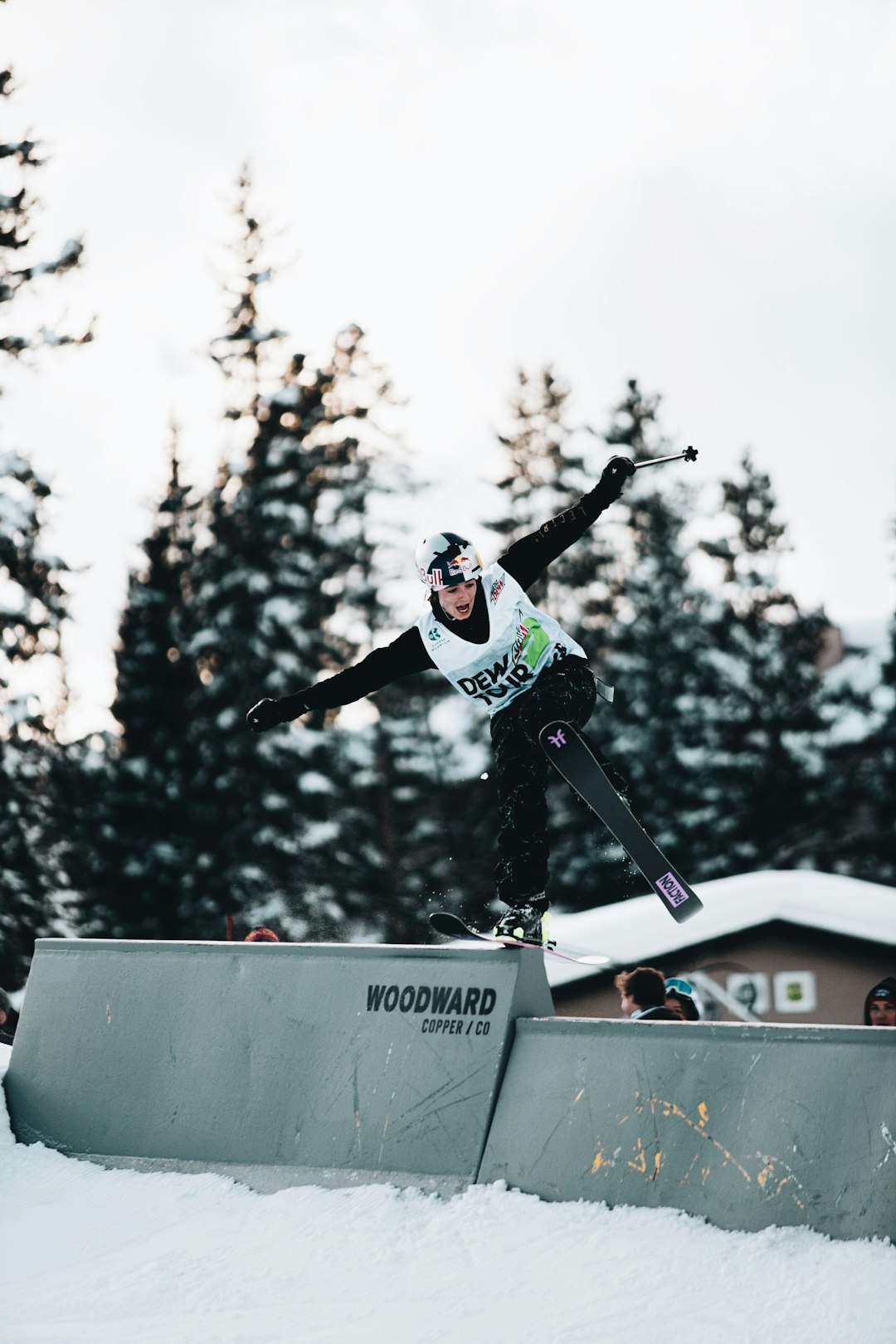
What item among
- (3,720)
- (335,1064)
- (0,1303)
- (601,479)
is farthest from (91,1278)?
(3,720)

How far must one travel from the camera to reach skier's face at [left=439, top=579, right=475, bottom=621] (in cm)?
604

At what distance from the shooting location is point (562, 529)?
6.17 meters

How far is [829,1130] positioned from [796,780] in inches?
1165

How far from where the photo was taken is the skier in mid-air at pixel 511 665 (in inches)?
238

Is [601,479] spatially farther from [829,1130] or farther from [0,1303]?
[0,1303]

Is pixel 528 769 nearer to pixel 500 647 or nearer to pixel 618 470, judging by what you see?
pixel 500 647

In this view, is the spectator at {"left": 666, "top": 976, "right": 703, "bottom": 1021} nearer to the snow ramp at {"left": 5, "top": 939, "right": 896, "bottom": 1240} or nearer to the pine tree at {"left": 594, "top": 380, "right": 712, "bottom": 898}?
the snow ramp at {"left": 5, "top": 939, "right": 896, "bottom": 1240}

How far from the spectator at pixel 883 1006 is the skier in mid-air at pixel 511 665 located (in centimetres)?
169

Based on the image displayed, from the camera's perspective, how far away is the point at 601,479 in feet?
19.8

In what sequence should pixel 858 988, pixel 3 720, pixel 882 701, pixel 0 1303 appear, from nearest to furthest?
pixel 0 1303 < pixel 858 988 < pixel 3 720 < pixel 882 701

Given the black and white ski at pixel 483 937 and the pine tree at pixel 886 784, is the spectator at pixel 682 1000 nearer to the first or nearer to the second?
the black and white ski at pixel 483 937

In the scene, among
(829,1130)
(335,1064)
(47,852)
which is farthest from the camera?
(47,852)

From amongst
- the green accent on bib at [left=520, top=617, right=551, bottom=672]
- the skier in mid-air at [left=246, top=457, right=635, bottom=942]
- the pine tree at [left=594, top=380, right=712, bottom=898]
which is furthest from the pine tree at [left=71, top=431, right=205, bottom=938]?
the green accent on bib at [left=520, top=617, right=551, bottom=672]

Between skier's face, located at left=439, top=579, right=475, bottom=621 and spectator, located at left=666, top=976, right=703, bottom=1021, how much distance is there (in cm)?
223
